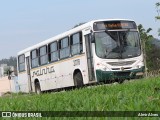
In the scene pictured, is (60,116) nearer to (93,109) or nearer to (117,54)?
(93,109)

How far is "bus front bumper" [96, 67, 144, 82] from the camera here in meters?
18.6

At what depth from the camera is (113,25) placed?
19.4 m

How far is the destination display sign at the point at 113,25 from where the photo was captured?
19062mm

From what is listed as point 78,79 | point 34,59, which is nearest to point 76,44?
point 78,79

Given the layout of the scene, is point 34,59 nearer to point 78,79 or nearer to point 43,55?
point 43,55

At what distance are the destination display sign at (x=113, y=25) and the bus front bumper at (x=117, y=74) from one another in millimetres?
1879

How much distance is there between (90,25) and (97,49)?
3.73ft

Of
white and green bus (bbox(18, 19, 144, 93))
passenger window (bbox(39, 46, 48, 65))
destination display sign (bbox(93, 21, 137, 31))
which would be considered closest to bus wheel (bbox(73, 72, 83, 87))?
white and green bus (bbox(18, 19, 144, 93))

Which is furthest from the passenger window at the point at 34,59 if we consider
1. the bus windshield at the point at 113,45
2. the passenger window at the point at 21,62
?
the bus windshield at the point at 113,45

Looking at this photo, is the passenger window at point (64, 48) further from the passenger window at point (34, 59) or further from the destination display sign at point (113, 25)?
the passenger window at point (34, 59)

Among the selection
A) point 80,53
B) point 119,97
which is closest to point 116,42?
point 80,53

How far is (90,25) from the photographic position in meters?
19.1

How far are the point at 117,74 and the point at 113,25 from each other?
84.9 inches

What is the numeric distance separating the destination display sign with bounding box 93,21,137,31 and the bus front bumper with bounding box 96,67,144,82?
188 cm
